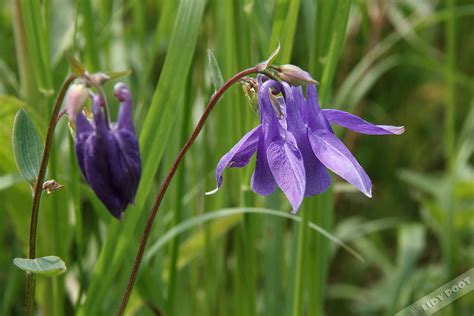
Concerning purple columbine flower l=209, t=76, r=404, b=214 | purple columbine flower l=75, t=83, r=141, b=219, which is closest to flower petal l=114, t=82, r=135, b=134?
purple columbine flower l=75, t=83, r=141, b=219

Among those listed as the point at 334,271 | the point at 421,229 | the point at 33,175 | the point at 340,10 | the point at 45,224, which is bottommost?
the point at 334,271

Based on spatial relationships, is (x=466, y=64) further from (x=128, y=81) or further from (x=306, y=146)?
(x=306, y=146)

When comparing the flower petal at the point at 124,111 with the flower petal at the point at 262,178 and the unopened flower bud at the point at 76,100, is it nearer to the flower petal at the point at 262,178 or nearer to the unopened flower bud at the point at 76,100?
the unopened flower bud at the point at 76,100

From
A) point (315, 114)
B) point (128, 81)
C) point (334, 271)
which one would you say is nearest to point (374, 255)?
point (334, 271)

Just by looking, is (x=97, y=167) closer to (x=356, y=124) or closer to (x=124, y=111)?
(x=124, y=111)

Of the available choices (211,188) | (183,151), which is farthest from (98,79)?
(211,188)
